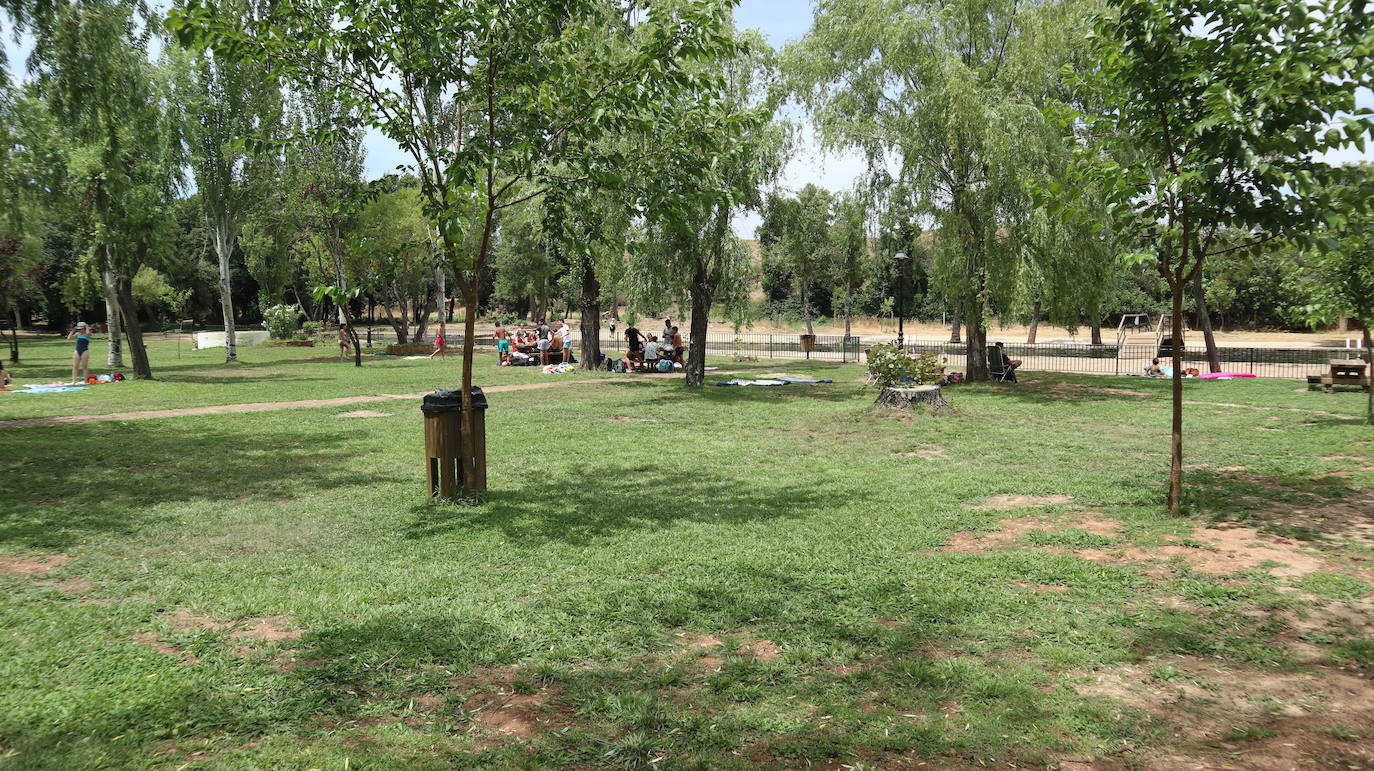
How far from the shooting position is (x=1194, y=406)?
16.0m

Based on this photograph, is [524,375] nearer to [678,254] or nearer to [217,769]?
[678,254]

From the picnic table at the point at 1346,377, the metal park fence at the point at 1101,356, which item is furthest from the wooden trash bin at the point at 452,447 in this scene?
the picnic table at the point at 1346,377

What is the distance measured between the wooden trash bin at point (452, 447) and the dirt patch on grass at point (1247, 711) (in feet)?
19.2

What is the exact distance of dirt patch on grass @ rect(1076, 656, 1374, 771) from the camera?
3578 mm

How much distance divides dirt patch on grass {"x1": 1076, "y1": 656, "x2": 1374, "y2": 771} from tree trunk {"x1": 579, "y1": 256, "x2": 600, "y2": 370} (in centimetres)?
2047

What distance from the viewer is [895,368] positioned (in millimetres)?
14812

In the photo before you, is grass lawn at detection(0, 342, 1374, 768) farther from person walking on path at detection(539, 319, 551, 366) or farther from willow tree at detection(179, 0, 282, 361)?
willow tree at detection(179, 0, 282, 361)

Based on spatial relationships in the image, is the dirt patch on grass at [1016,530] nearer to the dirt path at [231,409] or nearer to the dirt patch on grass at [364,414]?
the dirt patch on grass at [364,414]

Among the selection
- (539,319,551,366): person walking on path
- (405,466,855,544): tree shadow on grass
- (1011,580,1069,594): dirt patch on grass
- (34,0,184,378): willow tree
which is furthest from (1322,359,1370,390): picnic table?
(34,0,184,378): willow tree

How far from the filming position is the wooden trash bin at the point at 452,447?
26.4 feet

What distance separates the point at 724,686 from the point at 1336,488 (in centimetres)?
773

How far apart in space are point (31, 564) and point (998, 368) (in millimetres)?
20229

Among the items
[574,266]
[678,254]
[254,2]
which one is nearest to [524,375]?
[574,266]

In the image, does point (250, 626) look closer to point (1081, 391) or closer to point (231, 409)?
point (231, 409)
